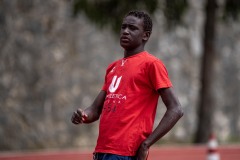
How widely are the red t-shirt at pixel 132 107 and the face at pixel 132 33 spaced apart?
0.12 meters

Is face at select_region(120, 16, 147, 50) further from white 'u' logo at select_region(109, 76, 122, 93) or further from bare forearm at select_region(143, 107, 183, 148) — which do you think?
bare forearm at select_region(143, 107, 183, 148)

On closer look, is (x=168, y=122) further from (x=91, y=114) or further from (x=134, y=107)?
(x=91, y=114)

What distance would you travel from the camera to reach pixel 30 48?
41.3ft

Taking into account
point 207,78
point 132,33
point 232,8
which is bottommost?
point 207,78

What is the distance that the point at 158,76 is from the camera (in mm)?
3414

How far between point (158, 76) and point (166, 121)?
10.1 inches

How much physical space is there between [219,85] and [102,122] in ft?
45.6

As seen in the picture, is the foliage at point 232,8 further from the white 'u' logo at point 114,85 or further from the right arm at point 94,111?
the white 'u' logo at point 114,85

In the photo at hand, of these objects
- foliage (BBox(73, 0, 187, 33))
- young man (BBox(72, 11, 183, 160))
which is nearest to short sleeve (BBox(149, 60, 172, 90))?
young man (BBox(72, 11, 183, 160))

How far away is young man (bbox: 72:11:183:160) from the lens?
11.2ft

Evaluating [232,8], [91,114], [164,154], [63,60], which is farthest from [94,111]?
[232,8]

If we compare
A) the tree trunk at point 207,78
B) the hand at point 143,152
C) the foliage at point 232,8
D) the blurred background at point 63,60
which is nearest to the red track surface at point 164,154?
the tree trunk at point 207,78

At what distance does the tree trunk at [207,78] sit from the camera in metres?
13.0

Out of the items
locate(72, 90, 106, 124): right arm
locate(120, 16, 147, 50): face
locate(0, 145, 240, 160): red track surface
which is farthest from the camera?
locate(0, 145, 240, 160): red track surface
